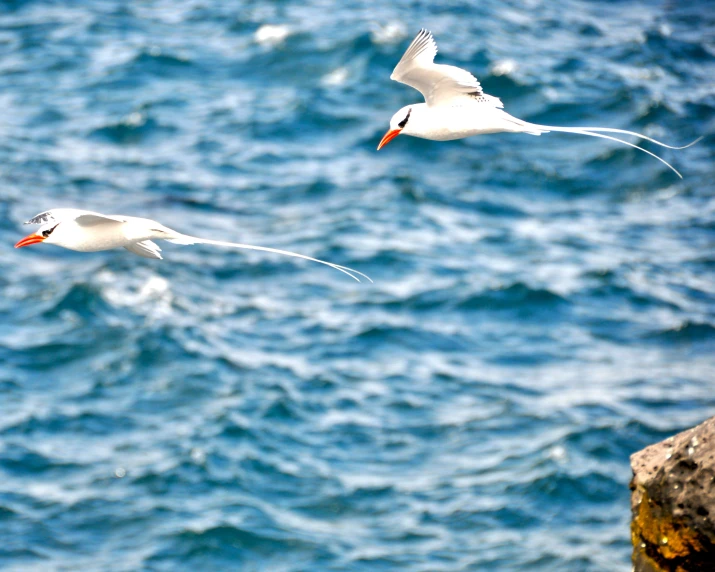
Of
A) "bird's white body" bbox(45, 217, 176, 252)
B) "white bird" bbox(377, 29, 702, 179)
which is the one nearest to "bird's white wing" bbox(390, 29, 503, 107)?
"white bird" bbox(377, 29, 702, 179)

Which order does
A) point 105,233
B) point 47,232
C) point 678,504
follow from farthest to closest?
1. point 47,232
2. point 105,233
3. point 678,504

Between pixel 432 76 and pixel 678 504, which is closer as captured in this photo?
pixel 678 504

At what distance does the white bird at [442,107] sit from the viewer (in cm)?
870

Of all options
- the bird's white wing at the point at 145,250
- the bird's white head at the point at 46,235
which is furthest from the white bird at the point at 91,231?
the bird's white wing at the point at 145,250

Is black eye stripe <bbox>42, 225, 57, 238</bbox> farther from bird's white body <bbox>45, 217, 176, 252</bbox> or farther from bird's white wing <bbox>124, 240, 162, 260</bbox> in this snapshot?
bird's white wing <bbox>124, 240, 162, 260</bbox>

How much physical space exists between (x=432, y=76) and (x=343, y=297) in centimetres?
1737

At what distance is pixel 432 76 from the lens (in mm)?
9023

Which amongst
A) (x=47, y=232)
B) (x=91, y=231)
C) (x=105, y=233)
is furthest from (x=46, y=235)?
(x=105, y=233)

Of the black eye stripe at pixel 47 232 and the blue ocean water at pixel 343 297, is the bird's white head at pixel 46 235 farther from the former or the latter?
the blue ocean water at pixel 343 297

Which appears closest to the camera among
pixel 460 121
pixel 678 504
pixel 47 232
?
pixel 678 504

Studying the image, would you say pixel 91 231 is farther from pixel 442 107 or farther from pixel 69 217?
pixel 442 107

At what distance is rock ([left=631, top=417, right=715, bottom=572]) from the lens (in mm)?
7133

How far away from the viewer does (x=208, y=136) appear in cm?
3138

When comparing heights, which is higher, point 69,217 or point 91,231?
point 69,217
